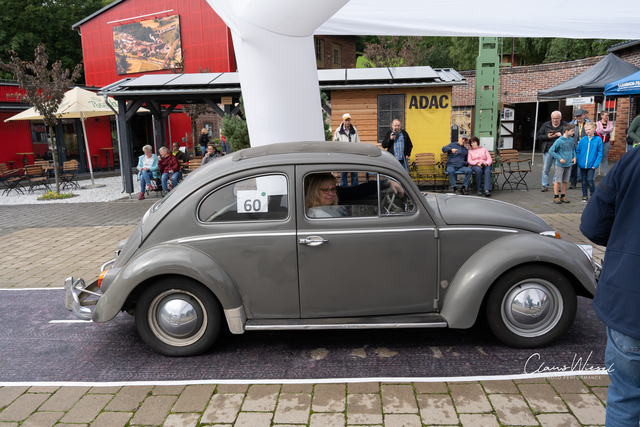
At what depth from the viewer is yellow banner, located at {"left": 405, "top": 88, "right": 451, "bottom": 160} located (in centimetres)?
1325

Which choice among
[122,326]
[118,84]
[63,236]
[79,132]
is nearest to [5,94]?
[79,132]

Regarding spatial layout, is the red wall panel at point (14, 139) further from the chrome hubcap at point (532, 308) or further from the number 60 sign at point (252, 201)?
the chrome hubcap at point (532, 308)

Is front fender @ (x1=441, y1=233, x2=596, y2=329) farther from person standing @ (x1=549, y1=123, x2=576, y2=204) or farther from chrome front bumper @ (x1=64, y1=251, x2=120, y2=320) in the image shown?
person standing @ (x1=549, y1=123, x2=576, y2=204)

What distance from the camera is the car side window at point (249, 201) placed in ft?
12.2

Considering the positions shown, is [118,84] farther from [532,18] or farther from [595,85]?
[595,85]

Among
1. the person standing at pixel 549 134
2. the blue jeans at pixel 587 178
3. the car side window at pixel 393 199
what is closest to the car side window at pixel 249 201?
the car side window at pixel 393 199

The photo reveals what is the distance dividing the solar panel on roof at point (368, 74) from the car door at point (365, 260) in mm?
9992

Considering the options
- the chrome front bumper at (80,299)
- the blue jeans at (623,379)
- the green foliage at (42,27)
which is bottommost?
the chrome front bumper at (80,299)

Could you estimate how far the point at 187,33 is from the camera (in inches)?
1100

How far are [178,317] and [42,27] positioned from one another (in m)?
38.4

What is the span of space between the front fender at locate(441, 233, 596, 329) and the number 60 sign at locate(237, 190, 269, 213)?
1.62m

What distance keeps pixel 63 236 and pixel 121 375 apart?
6120 mm

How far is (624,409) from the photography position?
2105mm

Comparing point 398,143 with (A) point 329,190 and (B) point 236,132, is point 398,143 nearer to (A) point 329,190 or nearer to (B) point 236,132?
(B) point 236,132
